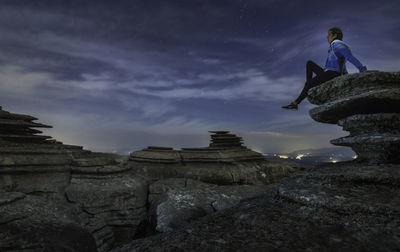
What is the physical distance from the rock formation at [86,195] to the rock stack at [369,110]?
2.28 meters

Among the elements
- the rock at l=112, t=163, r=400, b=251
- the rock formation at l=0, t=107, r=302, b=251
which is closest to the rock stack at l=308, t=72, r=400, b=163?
the rock at l=112, t=163, r=400, b=251

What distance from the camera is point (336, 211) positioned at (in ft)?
4.77

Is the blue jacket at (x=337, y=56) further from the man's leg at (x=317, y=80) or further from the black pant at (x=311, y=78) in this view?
the black pant at (x=311, y=78)

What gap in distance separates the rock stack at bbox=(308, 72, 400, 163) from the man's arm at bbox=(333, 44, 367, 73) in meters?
0.92

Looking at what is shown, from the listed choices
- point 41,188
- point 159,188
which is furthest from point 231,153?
point 41,188

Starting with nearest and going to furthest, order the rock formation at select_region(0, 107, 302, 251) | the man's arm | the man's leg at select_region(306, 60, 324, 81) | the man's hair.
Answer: the rock formation at select_region(0, 107, 302, 251) → the man's arm → the man's hair → the man's leg at select_region(306, 60, 324, 81)

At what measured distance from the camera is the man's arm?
296 centimetres

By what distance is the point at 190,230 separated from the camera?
54.2 inches

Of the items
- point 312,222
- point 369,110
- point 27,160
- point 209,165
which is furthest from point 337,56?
point 27,160

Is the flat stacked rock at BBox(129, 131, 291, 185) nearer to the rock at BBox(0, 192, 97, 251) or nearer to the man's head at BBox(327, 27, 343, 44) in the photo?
the rock at BBox(0, 192, 97, 251)

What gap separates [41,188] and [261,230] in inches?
171

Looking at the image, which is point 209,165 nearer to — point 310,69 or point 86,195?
point 86,195

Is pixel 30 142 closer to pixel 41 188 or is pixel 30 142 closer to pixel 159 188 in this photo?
pixel 41 188

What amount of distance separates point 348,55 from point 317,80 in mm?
713
